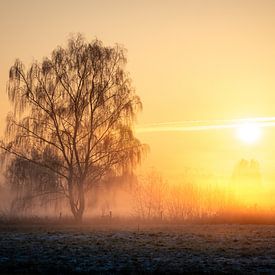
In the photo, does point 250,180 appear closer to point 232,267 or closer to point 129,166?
point 129,166

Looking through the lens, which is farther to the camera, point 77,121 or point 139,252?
point 77,121

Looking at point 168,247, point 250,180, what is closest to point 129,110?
point 168,247

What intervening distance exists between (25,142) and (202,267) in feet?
80.7

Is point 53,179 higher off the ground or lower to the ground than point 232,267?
higher

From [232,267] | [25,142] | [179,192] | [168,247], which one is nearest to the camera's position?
[232,267]

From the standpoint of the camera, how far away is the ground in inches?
912

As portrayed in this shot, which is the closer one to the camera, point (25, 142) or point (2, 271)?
point (2, 271)

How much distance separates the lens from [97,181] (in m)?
45.8

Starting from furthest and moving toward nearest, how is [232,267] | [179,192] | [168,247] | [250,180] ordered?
[250,180]
[179,192]
[168,247]
[232,267]

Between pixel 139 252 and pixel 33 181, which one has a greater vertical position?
pixel 33 181

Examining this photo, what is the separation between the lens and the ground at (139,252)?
23.2 m

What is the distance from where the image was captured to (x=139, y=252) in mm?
25625

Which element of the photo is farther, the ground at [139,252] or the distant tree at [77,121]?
the distant tree at [77,121]

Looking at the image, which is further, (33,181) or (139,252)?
(33,181)
